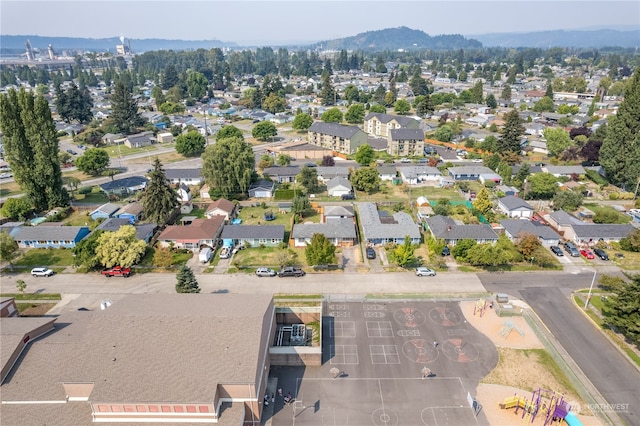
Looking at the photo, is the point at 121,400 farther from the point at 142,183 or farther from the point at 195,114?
the point at 195,114

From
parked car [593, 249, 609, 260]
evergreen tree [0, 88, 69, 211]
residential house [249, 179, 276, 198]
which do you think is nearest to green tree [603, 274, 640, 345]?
parked car [593, 249, 609, 260]

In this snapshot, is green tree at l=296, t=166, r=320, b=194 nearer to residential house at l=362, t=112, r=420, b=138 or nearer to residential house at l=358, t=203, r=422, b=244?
residential house at l=358, t=203, r=422, b=244

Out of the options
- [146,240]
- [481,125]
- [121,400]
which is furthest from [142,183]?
[481,125]

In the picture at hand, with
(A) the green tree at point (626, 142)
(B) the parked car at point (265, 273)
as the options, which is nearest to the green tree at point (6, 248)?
(B) the parked car at point (265, 273)

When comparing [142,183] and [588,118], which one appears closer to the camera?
[142,183]

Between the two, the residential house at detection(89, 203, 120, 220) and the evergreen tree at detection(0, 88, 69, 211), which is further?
the residential house at detection(89, 203, 120, 220)

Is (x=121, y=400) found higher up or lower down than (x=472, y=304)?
higher up
